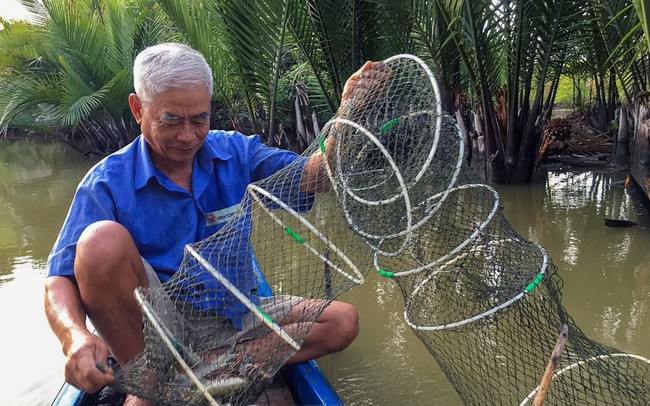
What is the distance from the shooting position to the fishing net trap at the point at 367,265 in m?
1.29

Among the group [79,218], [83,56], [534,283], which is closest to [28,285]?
[79,218]

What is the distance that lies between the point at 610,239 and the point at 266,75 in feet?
8.93

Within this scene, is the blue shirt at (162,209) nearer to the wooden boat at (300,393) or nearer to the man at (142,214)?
the man at (142,214)

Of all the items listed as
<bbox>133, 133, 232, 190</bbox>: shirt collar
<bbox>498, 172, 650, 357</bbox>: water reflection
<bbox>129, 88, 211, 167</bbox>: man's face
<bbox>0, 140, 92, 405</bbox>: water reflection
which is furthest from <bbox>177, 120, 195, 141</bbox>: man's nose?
<bbox>498, 172, 650, 357</bbox>: water reflection

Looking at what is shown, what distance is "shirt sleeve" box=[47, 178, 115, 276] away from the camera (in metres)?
1.41

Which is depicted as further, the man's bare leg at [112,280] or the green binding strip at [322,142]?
the green binding strip at [322,142]

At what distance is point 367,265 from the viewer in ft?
5.02

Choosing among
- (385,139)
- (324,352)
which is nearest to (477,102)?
(385,139)

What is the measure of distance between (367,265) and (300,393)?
17.2 inches

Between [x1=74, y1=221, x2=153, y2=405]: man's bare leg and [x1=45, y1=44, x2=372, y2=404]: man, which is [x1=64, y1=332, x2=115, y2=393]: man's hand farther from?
[x1=74, y1=221, x2=153, y2=405]: man's bare leg

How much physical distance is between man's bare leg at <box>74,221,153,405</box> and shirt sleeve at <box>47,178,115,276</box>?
8 cm

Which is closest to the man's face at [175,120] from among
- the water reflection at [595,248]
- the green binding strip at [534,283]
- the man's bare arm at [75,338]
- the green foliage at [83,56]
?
the man's bare arm at [75,338]

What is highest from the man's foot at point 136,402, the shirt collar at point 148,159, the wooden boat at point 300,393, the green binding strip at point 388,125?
the green binding strip at point 388,125

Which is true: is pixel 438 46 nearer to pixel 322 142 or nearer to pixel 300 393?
pixel 322 142
